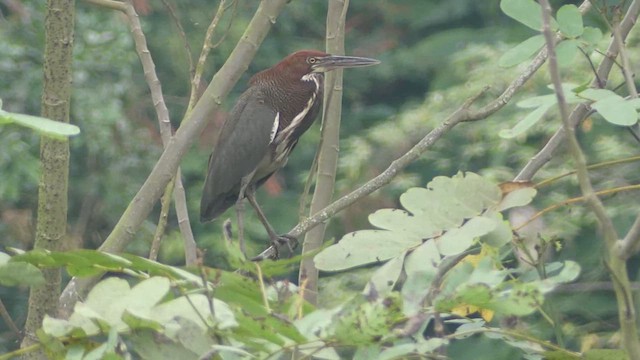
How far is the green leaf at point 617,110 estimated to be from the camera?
992 mm

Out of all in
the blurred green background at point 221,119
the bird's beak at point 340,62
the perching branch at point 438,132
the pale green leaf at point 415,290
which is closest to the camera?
the pale green leaf at point 415,290

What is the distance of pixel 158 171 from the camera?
1.79 meters

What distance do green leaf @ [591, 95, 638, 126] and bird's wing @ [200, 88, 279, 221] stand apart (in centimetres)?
244

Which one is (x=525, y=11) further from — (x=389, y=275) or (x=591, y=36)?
(x=389, y=275)

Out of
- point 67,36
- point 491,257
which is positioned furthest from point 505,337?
point 67,36

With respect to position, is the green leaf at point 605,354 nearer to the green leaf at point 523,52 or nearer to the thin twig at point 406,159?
the green leaf at point 523,52

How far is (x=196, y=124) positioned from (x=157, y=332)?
1060 mm

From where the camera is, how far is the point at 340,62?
2.76 m

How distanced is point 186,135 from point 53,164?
43 centimetres

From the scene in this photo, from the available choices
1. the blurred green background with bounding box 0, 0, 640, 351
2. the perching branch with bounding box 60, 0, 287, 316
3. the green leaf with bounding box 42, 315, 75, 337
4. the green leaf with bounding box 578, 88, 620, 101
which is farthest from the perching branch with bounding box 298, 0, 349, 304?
the blurred green background with bounding box 0, 0, 640, 351

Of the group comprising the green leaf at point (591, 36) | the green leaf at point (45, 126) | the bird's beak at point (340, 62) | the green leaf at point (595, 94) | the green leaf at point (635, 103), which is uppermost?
the green leaf at point (45, 126)

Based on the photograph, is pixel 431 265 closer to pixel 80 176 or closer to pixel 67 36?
pixel 67 36

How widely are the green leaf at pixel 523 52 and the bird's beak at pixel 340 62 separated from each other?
122 centimetres

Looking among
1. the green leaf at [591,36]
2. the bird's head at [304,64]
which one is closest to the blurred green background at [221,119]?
the bird's head at [304,64]
